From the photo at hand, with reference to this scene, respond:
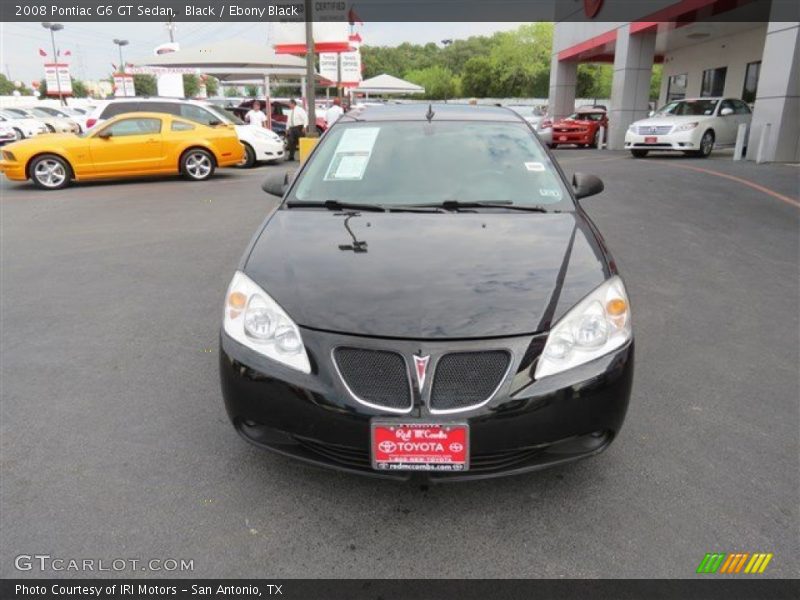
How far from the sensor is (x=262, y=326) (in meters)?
2.52

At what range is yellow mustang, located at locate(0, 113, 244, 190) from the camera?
39.1 ft

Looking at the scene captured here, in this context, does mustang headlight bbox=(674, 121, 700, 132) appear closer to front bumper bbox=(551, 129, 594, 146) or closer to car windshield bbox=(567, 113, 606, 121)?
front bumper bbox=(551, 129, 594, 146)

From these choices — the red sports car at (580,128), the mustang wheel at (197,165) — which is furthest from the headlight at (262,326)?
the red sports car at (580,128)

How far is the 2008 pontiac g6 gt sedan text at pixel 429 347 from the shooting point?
2273 mm

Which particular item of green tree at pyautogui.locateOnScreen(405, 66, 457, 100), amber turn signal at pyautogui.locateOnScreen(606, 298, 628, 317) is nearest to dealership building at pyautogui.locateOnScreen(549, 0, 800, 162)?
amber turn signal at pyautogui.locateOnScreen(606, 298, 628, 317)

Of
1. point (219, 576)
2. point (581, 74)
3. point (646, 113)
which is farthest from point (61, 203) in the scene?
point (581, 74)

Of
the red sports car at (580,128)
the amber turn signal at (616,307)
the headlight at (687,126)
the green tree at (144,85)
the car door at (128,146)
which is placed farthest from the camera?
the green tree at (144,85)

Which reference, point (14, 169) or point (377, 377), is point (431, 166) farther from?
point (14, 169)

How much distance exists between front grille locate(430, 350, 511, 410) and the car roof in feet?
7.57

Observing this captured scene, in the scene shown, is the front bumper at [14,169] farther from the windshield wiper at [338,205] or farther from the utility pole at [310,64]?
the windshield wiper at [338,205]

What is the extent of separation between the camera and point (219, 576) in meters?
2.26

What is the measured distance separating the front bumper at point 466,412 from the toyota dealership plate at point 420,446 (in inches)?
1.1
